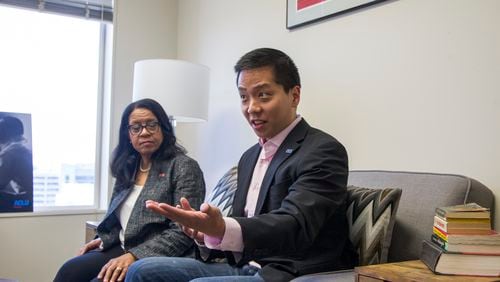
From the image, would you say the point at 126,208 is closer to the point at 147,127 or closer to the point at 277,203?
the point at 147,127

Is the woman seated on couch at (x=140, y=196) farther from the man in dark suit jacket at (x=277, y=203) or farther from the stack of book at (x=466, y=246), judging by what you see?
the stack of book at (x=466, y=246)

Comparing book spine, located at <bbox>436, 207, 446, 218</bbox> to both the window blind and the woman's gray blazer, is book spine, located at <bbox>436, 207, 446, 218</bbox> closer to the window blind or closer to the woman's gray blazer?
the woman's gray blazer

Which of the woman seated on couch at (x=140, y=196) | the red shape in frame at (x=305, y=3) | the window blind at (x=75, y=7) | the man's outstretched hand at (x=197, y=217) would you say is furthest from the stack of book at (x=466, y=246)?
the window blind at (x=75, y=7)

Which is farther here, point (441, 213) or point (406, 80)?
point (406, 80)

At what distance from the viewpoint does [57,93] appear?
3.28 m

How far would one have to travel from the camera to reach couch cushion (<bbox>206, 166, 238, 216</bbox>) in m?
1.91

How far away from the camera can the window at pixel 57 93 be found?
3127 millimetres

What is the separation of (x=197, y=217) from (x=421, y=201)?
2.66 ft

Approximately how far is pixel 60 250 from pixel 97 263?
138 centimetres

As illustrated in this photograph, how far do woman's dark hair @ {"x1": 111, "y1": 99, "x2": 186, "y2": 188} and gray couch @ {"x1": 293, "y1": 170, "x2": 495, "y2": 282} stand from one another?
36.7 inches

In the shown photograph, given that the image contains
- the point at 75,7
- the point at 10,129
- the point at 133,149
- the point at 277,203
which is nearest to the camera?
the point at 277,203

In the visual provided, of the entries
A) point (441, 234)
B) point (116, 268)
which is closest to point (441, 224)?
point (441, 234)

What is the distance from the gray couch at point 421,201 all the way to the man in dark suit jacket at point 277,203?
131 millimetres

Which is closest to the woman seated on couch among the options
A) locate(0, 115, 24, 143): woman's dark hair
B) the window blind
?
locate(0, 115, 24, 143): woman's dark hair
